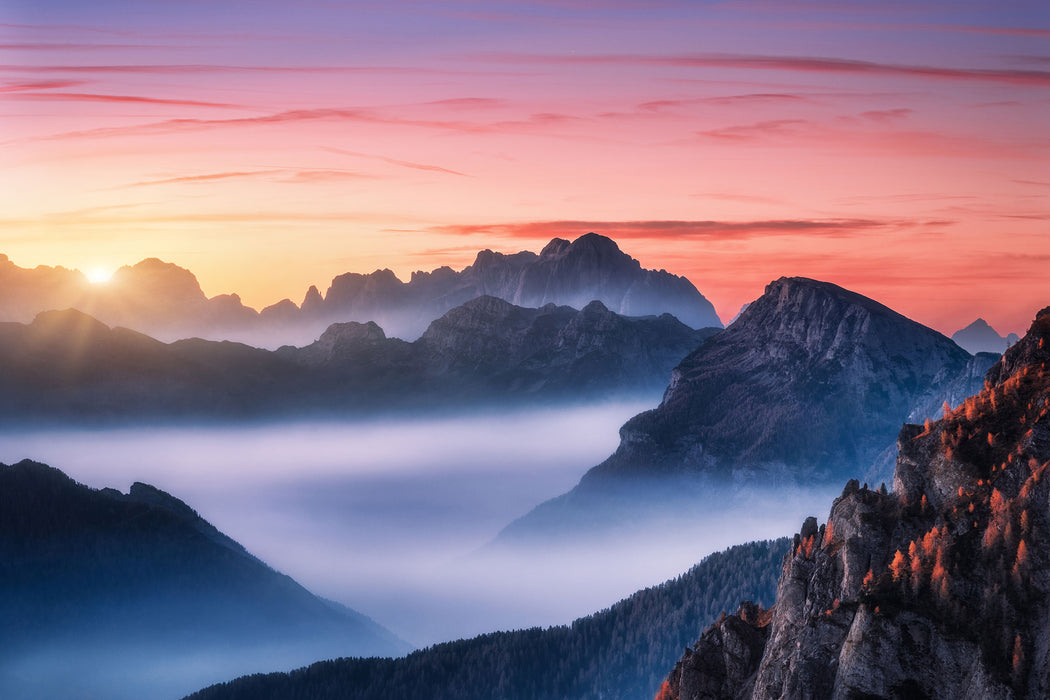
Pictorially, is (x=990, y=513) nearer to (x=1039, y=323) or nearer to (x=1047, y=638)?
(x=1047, y=638)

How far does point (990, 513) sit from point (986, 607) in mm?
6048

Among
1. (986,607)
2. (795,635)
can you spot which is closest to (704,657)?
(795,635)

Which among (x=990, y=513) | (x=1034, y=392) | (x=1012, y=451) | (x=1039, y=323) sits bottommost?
(x=990, y=513)

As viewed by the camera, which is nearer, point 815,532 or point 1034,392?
point 1034,392

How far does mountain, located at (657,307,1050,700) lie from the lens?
5903cm

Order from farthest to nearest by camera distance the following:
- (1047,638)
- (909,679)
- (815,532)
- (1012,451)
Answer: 1. (815,532)
2. (1012,451)
3. (909,679)
4. (1047,638)

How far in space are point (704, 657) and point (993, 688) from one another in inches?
1205

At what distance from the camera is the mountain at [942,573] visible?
59.0 meters

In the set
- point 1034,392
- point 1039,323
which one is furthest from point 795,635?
point 1039,323

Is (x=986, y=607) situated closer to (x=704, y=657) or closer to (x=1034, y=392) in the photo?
(x=1034, y=392)

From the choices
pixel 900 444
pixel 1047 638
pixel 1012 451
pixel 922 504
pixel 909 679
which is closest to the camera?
pixel 1047 638

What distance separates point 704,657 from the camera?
277ft

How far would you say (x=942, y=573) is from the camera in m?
61.7

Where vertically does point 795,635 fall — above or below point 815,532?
below
